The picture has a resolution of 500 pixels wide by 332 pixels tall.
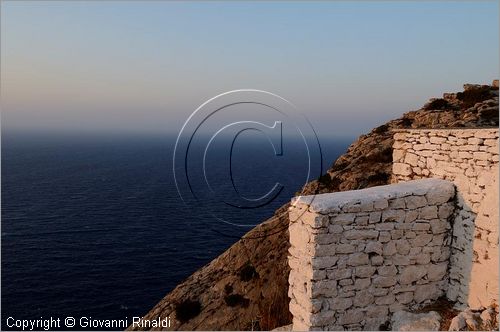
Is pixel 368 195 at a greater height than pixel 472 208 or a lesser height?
greater

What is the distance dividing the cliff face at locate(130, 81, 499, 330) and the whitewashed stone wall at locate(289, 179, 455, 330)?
24.6ft

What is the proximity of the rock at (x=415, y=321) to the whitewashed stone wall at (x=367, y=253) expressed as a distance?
0.71 ft

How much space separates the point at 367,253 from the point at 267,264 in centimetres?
1137

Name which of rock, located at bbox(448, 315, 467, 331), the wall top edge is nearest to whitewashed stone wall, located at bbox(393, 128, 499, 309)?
the wall top edge

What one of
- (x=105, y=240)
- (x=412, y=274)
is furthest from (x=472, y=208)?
(x=105, y=240)

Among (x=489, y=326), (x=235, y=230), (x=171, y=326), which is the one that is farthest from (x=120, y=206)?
(x=489, y=326)

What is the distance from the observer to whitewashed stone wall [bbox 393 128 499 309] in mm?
9086

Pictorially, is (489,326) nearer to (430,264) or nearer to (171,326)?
(430,264)

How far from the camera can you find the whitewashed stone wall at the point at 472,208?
909 cm

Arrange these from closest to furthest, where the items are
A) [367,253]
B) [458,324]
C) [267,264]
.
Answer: [458,324]
[367,253]
[267,264]

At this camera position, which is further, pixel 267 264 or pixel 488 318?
pixel 267 264

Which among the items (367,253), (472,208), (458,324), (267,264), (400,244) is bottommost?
(267,264)

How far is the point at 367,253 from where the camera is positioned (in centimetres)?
948

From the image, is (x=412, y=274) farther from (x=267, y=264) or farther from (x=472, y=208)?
(x=267, y=264)
